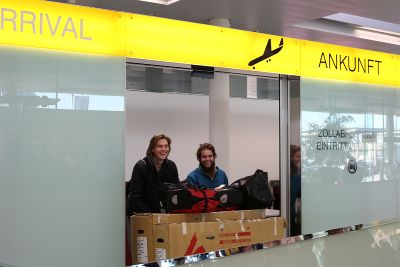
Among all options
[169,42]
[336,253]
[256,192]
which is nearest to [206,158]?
[256,192]

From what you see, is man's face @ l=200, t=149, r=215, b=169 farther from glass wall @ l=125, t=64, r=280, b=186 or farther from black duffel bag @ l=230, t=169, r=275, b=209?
glass wall @ l=125, t=64, r=280, b=186

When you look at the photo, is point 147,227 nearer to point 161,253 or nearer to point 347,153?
point 161,253

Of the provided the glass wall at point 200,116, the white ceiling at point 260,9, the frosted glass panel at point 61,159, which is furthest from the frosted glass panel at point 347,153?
the glass wall at point 200,116

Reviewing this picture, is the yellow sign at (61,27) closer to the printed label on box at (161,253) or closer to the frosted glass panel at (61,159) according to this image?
the frosted glass panel at (61,159)

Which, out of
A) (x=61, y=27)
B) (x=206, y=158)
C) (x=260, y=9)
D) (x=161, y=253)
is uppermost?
(x=260, y=9)

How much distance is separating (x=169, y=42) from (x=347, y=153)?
312 cm

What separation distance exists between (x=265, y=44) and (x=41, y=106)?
2.68 meters

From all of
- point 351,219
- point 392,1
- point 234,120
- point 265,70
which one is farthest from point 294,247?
point 234,120

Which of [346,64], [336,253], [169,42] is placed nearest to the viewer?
[336,253]

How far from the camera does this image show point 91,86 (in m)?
5.14

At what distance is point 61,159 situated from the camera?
4922 mm

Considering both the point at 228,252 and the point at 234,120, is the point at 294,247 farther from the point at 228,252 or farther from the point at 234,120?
the point at 234,120

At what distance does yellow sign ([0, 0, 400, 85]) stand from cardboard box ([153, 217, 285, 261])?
68.9 inches

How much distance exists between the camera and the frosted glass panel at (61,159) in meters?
4.70
